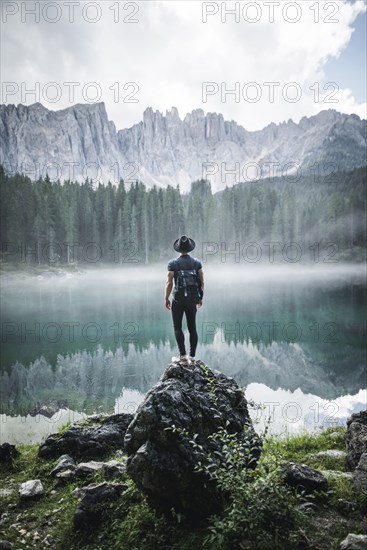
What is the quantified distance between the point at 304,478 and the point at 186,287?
393 cm

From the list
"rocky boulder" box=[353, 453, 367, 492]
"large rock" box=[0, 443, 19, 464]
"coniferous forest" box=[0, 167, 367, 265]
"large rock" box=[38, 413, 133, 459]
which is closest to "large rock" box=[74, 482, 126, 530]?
"large rock" box=[38, 413, 133, 459]

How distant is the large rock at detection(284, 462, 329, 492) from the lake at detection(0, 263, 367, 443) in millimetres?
815

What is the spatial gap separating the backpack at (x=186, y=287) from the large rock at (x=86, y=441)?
11.6ft

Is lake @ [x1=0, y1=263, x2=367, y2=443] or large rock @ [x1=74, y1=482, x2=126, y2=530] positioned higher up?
large rock @ [x1=74, y1=482, x2=126, y2=530]

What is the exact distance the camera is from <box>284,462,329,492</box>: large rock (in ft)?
16.6

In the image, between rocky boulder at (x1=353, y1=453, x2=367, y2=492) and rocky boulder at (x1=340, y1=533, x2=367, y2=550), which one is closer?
rocky boulder at (x1=340, y1=533, x2=367, y2=550)

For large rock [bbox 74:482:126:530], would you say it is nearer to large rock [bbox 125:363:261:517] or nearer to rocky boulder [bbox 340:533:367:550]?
large rock [bbox 125:363:261:517]

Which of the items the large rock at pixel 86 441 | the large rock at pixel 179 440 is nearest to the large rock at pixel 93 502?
the large rock at pixel 179 440

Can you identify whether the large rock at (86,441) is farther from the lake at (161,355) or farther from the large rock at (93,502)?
the lake at (161,355)

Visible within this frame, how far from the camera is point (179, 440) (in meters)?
4.67

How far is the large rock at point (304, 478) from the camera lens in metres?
5.06

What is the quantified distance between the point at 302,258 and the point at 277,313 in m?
70.9

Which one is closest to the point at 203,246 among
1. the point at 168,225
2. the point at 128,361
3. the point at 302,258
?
the point at 168,225

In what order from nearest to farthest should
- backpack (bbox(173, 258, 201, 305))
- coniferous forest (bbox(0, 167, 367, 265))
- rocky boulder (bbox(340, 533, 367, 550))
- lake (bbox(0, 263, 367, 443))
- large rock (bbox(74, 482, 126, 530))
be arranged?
rocky boulder (bbox(340, 533, 367, 550)) → large rock (bbox(74, 482, 126, 530)) → backpack (bbox(173, 258, 201, 305)) → lake (bbox(0, 263, 367, 443)) → coniferous forest (bbox(0, 167, 367, 265))
